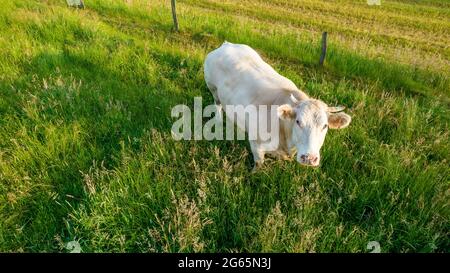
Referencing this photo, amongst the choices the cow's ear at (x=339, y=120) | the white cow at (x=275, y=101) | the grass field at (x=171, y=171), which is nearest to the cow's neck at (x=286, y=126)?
the white cow at (x=275, y=101)

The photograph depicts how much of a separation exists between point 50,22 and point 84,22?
2.84ft

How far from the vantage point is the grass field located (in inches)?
153

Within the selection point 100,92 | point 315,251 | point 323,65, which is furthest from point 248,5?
point 315,251

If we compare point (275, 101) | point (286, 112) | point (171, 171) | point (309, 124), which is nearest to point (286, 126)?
point (286, 112)

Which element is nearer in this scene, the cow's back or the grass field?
the grass field

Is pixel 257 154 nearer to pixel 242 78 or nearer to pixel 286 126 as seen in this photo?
pixel 286 126

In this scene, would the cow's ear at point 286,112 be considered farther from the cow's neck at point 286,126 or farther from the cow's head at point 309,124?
the cow's neck at point 286,126

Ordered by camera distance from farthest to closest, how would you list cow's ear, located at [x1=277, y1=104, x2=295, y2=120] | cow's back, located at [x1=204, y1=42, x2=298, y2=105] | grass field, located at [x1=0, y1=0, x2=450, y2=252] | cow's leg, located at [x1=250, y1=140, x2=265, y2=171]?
cow's back, located at [x1=204, y1=42, x2=298, y2=105]
cow's leg, located at [x1=250, y1=140, x2=265, y2=171]
cow's ear, located at [x1=277, y1=104, x2=295, y2=120]
grass field, located at [x1=0, y1=0, x2=450, y2=252]

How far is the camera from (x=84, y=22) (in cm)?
979

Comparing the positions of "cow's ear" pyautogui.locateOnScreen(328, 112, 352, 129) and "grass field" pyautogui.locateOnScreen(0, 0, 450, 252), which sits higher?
"cow's ear" pyautogui.locateOnScreen(328, 112, 352, 129)

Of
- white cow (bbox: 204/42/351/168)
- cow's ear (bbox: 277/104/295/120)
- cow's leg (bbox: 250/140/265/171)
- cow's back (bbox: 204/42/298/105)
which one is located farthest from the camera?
cow's back (bbox: 204/42/298/105)

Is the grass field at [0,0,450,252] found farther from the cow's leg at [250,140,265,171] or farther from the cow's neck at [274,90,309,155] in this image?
the cow's neck at [274,90,309,155]

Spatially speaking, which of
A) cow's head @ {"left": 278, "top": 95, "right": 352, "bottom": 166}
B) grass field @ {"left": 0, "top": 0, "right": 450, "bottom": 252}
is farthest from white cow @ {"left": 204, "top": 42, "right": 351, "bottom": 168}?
grass field @ {"left": 0, "top": 0, "right": 450, "bottom": 252}

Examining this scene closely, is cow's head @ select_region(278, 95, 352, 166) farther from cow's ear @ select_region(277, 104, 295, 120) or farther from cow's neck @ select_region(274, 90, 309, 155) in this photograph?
Answer: cow's neck @ select_region(274, 90, 309, 155)
